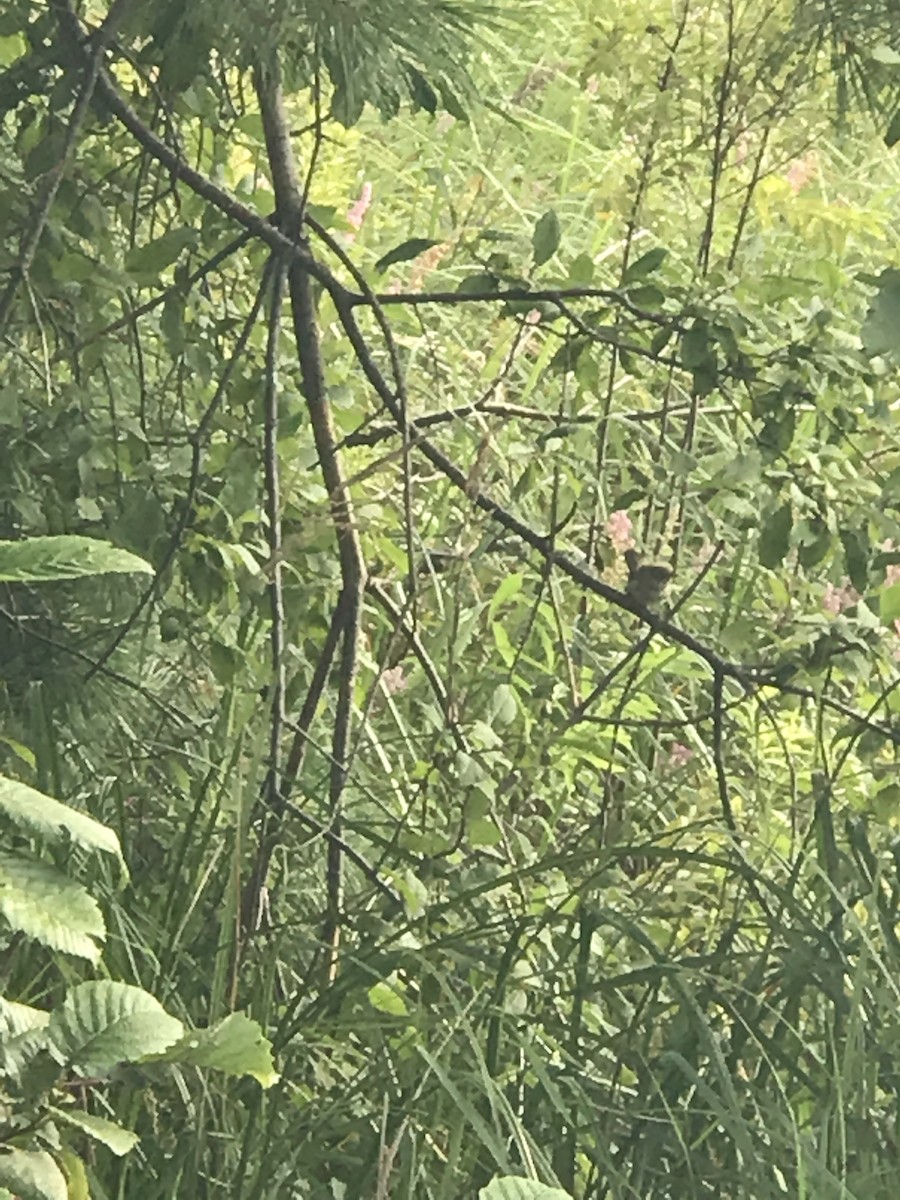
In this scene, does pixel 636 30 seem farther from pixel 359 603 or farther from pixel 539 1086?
pixel 539 1086

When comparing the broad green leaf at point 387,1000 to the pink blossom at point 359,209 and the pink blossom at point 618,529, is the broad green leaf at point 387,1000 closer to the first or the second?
the pink blossom at point 618,529

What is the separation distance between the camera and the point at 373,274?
1276 millimetres

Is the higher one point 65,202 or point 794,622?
point 65,202

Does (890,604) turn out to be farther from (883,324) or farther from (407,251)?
(883,324)

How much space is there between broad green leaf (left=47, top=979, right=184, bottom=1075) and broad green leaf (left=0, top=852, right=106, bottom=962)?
0.13 feet

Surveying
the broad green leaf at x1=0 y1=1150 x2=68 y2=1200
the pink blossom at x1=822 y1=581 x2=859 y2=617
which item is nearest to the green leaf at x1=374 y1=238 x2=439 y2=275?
the broad green leaf at x1=0 y1=1150 x2=68 y2=1200

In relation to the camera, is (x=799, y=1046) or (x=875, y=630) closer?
(x=799, y=1046)

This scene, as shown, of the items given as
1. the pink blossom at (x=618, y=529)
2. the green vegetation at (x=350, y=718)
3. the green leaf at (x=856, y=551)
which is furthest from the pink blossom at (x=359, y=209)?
the green leaf at (x=856, y=551)

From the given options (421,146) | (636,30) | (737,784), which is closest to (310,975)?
(737,784)

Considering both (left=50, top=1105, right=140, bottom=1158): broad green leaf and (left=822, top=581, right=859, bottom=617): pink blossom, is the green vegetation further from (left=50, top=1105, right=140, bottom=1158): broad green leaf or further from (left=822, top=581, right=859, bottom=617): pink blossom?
(left=822, top=581, right=859, bottom=617): pink blossom

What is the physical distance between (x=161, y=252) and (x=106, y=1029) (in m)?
0.61

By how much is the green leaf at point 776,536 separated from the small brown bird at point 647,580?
0.49 feet

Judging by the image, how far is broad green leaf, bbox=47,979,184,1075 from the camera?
25.1 inches

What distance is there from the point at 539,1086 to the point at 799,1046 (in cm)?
18
